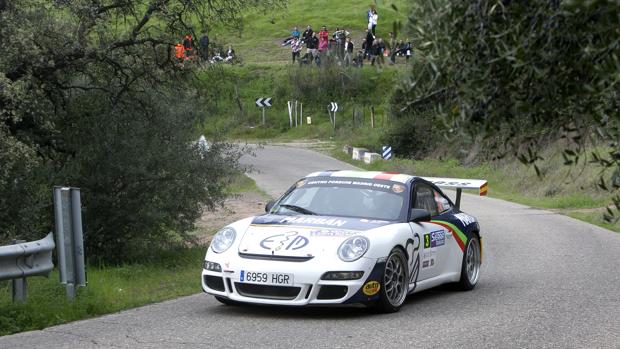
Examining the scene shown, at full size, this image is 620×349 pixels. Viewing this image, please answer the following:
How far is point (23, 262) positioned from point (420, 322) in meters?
3.89

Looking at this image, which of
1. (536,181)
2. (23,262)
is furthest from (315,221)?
(536,181)

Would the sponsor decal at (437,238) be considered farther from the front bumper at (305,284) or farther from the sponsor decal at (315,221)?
the front bumper at (305,284)

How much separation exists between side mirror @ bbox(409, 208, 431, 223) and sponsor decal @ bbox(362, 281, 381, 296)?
1271 mm

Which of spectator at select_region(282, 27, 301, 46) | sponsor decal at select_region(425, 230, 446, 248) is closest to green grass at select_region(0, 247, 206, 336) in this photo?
sponsor decal at select_region(425, 230, 446, 248)

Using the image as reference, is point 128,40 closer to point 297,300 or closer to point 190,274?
point 190,274

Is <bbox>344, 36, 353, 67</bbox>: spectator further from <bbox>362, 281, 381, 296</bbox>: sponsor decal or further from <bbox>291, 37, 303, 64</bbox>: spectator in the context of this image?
<bbox>362, 281, 381, 296</bbox>: sponsor decal

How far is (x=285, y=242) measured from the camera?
1077cm

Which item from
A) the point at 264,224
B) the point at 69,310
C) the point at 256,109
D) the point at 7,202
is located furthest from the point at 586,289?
the point at 256,109

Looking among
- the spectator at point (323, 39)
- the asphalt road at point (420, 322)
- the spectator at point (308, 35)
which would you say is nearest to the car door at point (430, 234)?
the asphalt road at point (420, 322)

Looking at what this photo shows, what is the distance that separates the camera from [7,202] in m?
14.4

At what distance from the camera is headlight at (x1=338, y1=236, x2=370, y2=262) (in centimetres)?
1063

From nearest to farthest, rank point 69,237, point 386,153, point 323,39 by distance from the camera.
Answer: point 69,237, point 386,153, point 323,39

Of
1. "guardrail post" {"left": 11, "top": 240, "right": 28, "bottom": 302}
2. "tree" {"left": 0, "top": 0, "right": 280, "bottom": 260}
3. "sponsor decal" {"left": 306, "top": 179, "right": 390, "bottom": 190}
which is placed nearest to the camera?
"guardrail post" {"left": 11, "top": 240, "right": 28, "bottom": 302}

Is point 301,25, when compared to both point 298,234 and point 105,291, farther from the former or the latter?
point 298,234
